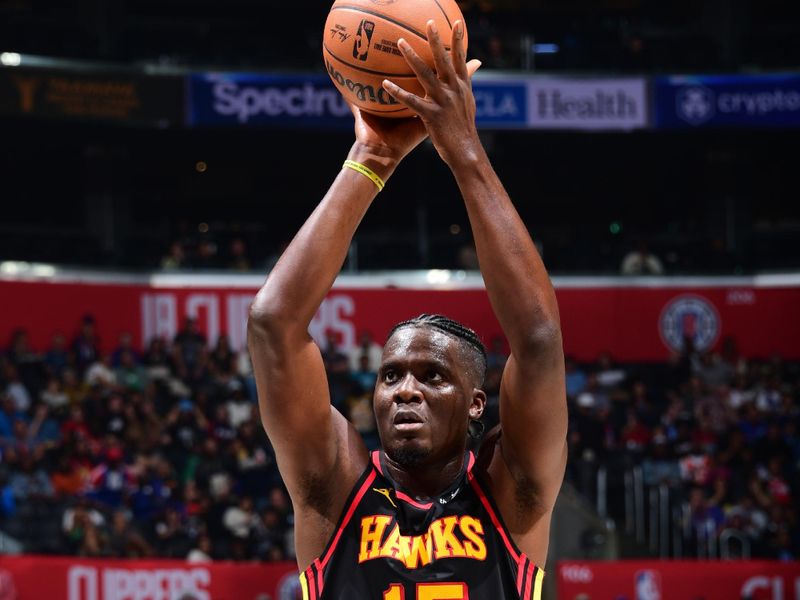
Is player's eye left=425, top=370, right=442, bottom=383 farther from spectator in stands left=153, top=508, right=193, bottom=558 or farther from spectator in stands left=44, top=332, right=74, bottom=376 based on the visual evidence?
spectator in stands left=44, top=332, right=74, bottom=376

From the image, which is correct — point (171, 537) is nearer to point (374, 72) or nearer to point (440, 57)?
point (374, 72)

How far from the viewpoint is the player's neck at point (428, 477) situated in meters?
3.28

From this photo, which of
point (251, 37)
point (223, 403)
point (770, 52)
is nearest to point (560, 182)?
point (770, 52)

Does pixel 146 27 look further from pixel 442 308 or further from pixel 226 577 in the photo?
pixel 226 577

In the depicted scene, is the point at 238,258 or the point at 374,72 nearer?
the point at 374,72

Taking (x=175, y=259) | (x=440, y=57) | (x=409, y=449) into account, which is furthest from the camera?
(x=175, y=259)

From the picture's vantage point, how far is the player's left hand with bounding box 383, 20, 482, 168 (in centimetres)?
302

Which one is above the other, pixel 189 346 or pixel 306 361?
pixel 189 346

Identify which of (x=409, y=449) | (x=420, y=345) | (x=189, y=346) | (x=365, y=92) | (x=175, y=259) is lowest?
(x=409, y=449)

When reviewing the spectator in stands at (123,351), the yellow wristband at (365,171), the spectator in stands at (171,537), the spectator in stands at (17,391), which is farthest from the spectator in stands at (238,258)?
the yellow wristband at (365,171)

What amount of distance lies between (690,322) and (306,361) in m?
17.0

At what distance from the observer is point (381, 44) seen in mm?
3328

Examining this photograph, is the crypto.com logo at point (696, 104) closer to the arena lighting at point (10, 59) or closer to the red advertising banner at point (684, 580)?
the red advertising banner at point (684, 580)

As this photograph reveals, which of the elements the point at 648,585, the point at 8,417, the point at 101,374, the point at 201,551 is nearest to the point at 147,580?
the point at 201,551
